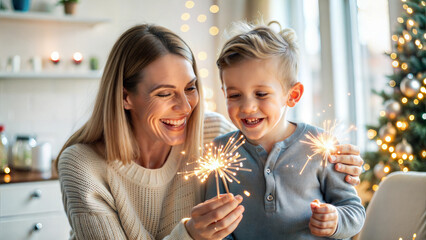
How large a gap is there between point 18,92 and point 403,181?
3.13m

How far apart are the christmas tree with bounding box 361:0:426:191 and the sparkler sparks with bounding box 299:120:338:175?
104 cm

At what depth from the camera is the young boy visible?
1370 mm

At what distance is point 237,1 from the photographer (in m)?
4.14

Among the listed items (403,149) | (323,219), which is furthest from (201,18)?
(323,219)

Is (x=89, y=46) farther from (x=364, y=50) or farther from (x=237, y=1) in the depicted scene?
(x=364, y=50)

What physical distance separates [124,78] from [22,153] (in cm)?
205

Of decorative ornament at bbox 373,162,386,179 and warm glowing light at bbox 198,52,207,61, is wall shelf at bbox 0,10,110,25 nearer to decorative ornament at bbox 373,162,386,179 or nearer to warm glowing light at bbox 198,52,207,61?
warm glowing light at bbox 198,52,207,61

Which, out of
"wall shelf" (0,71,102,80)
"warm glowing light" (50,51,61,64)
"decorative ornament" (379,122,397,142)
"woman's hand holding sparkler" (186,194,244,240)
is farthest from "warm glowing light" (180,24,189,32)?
"woman's hand holding sparkler" (186,194,244,240)

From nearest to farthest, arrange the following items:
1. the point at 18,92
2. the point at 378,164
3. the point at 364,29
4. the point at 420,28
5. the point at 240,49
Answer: the point at 240,49 < the point at 420,28 < the point at 378,164 < the point at 364,29 < the point at 18,92

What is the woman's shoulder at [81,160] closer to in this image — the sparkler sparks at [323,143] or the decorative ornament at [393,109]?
the sparkler sparks at [323,143]

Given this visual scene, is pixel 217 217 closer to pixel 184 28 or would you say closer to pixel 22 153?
pixel 22 153

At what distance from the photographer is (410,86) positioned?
2.28 metres

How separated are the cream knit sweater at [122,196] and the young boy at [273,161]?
0.99 ft

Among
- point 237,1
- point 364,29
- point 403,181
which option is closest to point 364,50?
point 364,29
